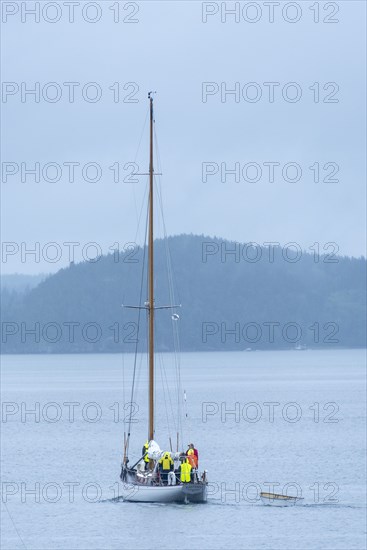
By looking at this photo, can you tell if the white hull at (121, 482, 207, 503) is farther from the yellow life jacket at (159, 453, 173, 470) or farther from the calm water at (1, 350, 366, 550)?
the yellow life jacket at (159, 453, 173, 470)

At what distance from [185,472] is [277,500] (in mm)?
6168

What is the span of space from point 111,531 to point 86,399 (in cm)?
10936

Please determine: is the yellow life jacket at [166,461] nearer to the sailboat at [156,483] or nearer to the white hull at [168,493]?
the sailboat at [156,483]

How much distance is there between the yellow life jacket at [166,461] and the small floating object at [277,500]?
5.90 metres

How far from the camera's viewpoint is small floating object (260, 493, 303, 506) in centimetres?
5900

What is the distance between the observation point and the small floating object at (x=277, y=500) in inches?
2323

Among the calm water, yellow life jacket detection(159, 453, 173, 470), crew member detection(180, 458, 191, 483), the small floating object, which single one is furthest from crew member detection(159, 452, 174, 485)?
the small floating object

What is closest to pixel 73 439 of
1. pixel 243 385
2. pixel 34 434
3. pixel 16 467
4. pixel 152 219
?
pixel 34 434

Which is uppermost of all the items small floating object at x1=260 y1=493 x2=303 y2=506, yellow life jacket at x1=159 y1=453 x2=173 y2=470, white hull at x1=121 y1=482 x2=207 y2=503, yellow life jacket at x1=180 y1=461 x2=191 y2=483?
yellow life jacket at x1=159 y1=453 x2=173 y2=470

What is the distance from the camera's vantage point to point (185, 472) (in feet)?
181

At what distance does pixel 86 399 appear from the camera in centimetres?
16138

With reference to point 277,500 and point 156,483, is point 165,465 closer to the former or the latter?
point 156,483

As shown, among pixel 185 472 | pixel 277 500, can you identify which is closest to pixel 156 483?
pixel 185 472

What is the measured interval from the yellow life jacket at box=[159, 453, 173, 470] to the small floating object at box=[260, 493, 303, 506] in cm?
590
